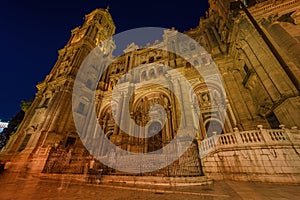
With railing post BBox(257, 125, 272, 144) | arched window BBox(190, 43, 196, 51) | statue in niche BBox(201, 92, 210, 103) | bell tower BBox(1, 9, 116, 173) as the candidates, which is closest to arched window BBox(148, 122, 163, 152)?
statue in niche BBox(201, 92, 210, 103)

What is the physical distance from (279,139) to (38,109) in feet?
A: 88.1

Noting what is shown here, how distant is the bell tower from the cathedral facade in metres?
0.14

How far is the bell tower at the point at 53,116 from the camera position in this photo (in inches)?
608

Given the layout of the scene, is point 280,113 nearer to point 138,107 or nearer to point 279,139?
point 279,139

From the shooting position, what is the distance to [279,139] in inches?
265

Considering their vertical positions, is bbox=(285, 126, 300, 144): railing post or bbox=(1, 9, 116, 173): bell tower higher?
bbox=(1, 9, 116, 173): bell tower

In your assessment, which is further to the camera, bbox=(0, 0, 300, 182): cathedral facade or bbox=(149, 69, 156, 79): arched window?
bbox=(149, 69, 156, 79): arched window

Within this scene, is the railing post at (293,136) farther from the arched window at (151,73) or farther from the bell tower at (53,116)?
the bell tower at (53,116)

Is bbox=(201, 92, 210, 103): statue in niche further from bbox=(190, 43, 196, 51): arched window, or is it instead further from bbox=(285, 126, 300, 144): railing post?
bbox=(190, 43, 196, 51): arched window

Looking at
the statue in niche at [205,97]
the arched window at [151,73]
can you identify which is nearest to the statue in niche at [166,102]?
the statue in niche at [205,97]

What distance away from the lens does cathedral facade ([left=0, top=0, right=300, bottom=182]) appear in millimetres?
6852

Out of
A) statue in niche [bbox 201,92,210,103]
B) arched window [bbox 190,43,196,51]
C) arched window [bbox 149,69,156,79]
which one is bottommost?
statue in niche [bbox 201,92,210,103]

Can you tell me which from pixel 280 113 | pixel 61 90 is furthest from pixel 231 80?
pixel 61 90

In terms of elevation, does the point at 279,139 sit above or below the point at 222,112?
below
